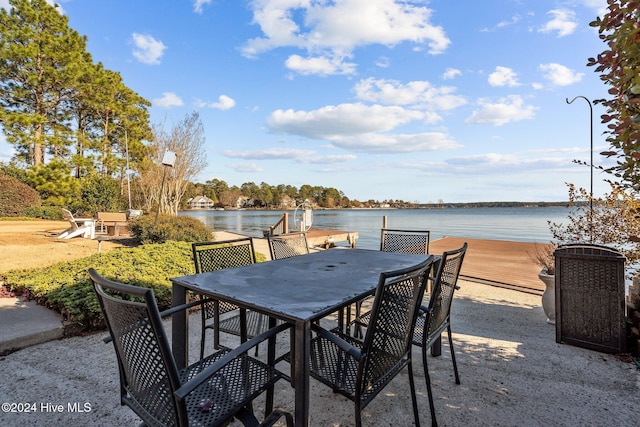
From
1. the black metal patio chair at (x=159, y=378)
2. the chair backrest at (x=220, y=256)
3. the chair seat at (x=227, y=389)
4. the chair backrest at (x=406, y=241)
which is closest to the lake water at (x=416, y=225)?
the chair backrest at (x=406, y=241)

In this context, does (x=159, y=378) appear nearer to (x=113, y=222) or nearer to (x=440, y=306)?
(x=440, y=306)

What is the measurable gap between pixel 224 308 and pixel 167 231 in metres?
5.00

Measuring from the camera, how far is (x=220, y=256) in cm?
242

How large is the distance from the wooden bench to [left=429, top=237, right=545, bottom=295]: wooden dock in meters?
8.99

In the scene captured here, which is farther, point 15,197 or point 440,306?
point 15,197

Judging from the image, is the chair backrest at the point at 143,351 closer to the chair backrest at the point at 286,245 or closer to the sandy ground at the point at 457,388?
the sandy ground at the point at 457,388

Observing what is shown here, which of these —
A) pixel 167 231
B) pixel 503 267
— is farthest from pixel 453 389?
pixel 167 231

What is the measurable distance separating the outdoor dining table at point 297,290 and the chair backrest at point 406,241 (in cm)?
97

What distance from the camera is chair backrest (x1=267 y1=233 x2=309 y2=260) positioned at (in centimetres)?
276

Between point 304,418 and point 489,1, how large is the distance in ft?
20.3

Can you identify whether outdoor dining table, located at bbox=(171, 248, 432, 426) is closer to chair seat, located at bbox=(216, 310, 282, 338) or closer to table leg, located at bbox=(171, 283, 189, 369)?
table leg, located at bbox=(171, 283, 189, 369)

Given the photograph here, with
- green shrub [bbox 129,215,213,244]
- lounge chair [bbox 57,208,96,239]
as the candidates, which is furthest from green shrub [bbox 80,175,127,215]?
green shrub [bbox 129,215,213,244]

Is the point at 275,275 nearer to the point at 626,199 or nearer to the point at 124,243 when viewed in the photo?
the point at 626,199

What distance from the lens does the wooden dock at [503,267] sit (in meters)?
4.74
